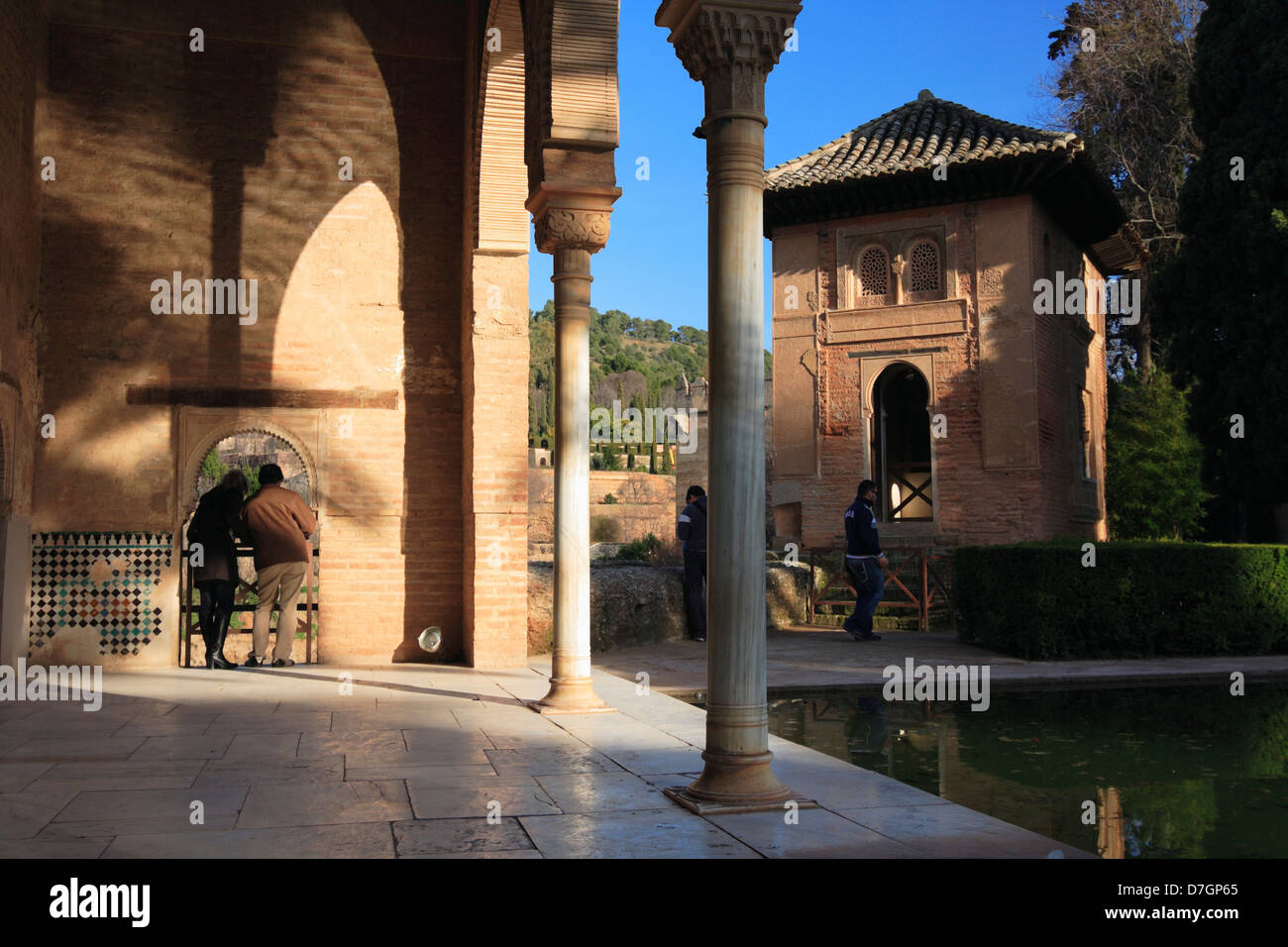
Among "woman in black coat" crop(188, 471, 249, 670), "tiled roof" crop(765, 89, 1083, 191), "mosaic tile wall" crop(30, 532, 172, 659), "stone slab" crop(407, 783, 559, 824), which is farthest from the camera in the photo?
"tiled roof" crop(765, 89, 1083, 191)

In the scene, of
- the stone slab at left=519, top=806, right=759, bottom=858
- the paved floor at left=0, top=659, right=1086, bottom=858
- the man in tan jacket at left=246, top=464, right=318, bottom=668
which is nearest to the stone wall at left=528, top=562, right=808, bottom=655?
the man in tan jacket at left=246, top=464, right=318, bottom=668

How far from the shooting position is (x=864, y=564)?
13.0 metres

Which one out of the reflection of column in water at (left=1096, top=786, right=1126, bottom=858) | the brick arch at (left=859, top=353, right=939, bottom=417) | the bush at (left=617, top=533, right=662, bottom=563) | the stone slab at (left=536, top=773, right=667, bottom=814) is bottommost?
the reflection of column in water at (left=1096, top=786, right=1126, bottom=858)

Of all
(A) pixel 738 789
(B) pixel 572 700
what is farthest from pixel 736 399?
(B) pixel 572 700

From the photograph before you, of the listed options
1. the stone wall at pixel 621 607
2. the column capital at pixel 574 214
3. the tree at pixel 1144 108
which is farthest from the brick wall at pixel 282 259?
the tree at pixel 1144 108

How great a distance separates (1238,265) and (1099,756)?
47.0 feet

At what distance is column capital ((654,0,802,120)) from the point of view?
473 cm

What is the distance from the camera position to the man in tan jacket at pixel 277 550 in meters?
10.4

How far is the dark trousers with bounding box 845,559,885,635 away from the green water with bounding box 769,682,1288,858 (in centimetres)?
357

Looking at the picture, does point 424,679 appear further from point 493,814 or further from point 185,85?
point 185,85

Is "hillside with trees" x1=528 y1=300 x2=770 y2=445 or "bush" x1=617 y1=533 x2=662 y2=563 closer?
"bush" x1=617 y1=533 x2=662 y2=563

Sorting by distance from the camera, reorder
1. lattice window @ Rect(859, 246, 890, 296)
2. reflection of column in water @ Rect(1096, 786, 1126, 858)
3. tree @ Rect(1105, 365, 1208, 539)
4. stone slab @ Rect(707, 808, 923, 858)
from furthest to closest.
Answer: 1. tree @ Rect(1105, 365, 1208, 539)
2. lattice window @ Rect(859, 246, 890, 296)
3. reflection of column in water @ Rect(1096, 786, 1126, 858)
4. stone slab @ Rect(707, 808, 923, 858)

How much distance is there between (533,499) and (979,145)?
22.2m

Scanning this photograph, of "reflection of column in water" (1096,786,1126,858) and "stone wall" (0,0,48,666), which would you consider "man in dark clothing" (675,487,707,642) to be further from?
"reflection of column in water" (1096,786,1126,858)
